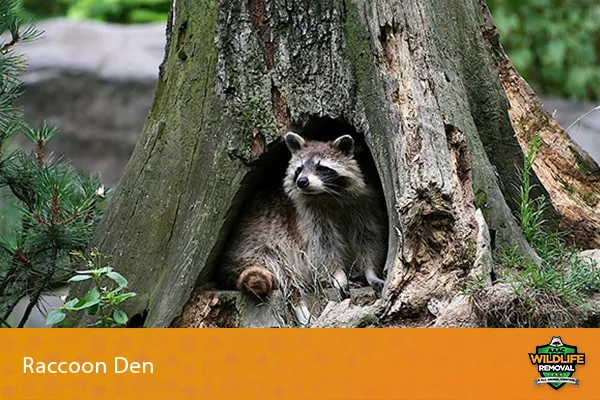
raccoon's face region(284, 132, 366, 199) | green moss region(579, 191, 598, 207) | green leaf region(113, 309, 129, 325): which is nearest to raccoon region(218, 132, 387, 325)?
raccoon's face region(284, 132, 366, 199)

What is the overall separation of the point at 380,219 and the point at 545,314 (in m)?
1.47

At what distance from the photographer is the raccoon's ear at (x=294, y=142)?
4.71 meters

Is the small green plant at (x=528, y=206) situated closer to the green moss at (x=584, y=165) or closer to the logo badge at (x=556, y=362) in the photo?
the green moss at (x=584, y=165)

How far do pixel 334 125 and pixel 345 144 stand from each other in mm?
265

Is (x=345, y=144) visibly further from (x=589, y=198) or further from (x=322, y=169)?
(x=589, y=198)

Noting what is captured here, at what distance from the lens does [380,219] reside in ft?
16.7

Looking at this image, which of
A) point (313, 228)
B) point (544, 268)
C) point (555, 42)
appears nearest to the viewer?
point (544, 268)

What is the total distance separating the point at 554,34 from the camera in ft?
33.5

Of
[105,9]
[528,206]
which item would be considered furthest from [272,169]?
[105,9]

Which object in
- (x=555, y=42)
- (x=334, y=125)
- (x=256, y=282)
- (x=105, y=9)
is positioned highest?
(x=555, y=42)

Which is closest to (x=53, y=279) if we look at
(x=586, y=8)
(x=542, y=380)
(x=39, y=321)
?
(x=542, y=380)

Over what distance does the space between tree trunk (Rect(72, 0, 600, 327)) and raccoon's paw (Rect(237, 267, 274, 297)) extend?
8 centimetres

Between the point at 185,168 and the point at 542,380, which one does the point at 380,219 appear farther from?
the point at 542,380

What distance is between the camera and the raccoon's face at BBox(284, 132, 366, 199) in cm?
486
